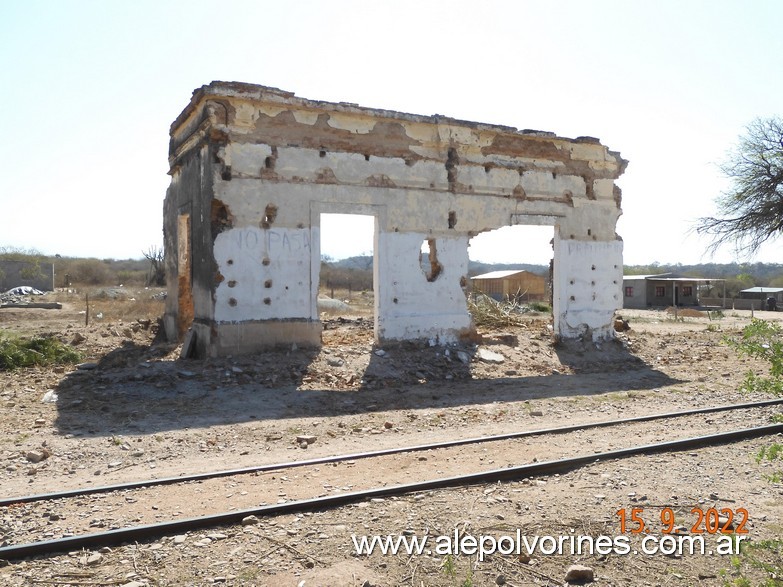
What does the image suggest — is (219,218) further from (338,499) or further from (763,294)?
(763,294)

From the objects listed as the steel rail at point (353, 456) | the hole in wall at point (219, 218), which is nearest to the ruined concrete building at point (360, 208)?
the hole in wall at point (219, 218)

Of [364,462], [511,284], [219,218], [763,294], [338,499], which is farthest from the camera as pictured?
[763,294]

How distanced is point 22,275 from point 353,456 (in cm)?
3224

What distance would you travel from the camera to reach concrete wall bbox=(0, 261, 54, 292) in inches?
1243

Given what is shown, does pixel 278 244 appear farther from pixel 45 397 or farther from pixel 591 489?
pixel 591 489

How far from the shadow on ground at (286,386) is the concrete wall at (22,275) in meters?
24.0

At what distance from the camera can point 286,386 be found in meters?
→ 9.31

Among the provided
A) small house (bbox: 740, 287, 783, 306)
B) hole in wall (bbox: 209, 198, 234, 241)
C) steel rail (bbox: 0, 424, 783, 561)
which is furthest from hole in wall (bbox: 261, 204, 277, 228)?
small house (bbox: 740, 287, 783, 306)

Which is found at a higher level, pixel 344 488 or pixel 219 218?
pixel 219 218

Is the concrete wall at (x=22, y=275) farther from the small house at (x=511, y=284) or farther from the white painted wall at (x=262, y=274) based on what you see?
the white painted wall at (x=262, y=274)

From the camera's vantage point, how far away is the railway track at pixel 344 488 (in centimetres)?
401

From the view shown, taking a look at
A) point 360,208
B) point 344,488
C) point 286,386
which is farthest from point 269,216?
point 344,488

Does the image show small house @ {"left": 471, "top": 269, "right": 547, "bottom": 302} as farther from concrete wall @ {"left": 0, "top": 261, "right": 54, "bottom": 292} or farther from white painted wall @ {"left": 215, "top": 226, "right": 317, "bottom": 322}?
white painted wall @ {"left": 215, "top": 226, "right": 317, "bottom": 322}


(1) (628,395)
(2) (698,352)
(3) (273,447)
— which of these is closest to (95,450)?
(3) (273,447)
